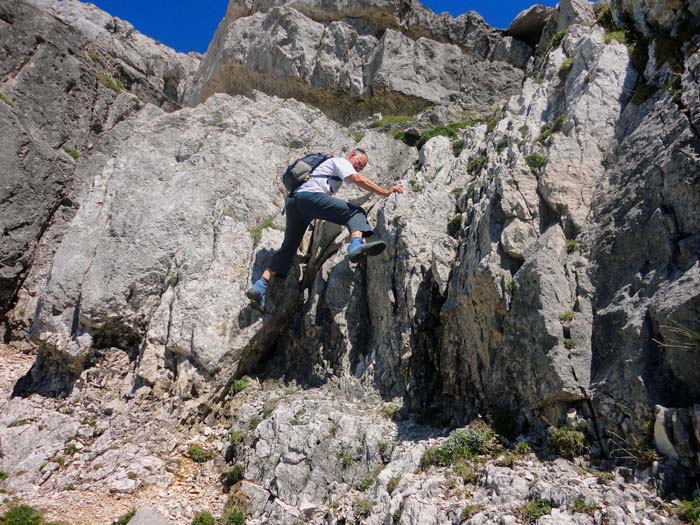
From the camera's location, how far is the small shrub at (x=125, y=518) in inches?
394

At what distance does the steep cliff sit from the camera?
29.0 feet

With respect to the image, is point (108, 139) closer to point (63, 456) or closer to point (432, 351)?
point (63, 456)

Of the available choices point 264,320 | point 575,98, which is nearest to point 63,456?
point 264,320

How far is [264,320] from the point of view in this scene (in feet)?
47.5

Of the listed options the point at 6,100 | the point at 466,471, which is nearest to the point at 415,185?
the point at 466,471

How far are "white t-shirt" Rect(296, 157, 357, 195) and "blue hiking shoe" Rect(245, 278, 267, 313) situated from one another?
2.61 meters

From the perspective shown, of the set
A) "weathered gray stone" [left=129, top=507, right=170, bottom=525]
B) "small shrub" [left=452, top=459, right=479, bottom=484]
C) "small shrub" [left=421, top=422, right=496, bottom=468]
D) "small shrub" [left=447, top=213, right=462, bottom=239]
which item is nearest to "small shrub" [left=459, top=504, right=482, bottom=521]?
"small shrub" [left=452, top=459, right=479, bottom=484]

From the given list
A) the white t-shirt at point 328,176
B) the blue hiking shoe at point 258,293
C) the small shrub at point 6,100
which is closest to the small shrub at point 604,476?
the blue hiking shoe at point 258,293

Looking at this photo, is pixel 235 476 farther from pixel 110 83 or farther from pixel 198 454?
pixel 110 83

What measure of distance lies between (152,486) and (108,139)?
16.9 metres

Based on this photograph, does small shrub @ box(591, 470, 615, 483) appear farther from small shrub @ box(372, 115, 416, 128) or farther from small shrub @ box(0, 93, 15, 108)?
small shrub @ box(0, 93, 15, 108)

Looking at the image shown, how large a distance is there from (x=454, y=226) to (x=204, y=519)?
896 centimetres

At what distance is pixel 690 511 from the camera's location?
23.3ft

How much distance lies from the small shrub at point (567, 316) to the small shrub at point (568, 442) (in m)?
1.95
